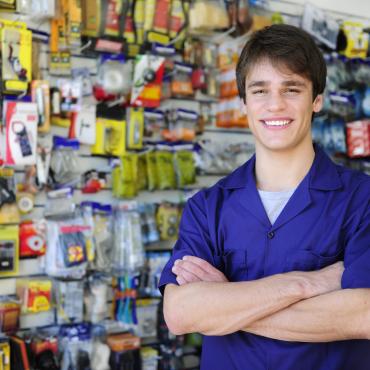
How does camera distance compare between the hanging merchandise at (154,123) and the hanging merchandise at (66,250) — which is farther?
the hanging merchandise at (154,123)

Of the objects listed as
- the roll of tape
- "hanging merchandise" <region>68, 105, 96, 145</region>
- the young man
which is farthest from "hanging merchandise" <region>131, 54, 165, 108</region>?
the young man

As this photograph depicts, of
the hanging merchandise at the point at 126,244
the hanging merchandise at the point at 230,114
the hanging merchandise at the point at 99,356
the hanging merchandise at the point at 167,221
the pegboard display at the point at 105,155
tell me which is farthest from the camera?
the hanging merchandise at the point at 230,114

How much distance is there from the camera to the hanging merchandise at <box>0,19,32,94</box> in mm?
3312

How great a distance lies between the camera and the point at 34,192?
3.48 m

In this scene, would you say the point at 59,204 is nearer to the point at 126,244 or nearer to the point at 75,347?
the point at 126,244

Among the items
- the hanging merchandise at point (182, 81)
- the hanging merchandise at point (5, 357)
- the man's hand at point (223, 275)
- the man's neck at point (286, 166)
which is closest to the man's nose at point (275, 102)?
the man's neck at point (286, 166)

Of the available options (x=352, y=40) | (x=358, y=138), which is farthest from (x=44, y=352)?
(x=352, y=40)

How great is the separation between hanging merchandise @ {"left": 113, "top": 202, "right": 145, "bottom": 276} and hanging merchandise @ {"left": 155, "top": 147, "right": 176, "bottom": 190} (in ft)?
1.03

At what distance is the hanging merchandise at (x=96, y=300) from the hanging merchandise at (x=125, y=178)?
22.8 inches

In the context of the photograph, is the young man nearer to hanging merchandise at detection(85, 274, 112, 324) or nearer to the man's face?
the man's face

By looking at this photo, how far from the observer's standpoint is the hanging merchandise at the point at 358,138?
183 inches

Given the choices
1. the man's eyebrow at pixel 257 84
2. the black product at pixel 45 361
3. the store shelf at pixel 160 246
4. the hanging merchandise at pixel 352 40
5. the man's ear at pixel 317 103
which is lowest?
the black product at pixel 45 361

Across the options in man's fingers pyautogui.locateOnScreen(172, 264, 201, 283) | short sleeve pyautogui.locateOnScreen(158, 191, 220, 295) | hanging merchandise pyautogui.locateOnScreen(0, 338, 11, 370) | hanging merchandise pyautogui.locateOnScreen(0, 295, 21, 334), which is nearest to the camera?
man's fingers pyautogui.locateOnScreen(172, 264, 201, 283)

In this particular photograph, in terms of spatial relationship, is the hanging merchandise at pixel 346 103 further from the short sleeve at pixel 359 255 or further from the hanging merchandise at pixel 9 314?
the short sleeve at pixel 359 255
